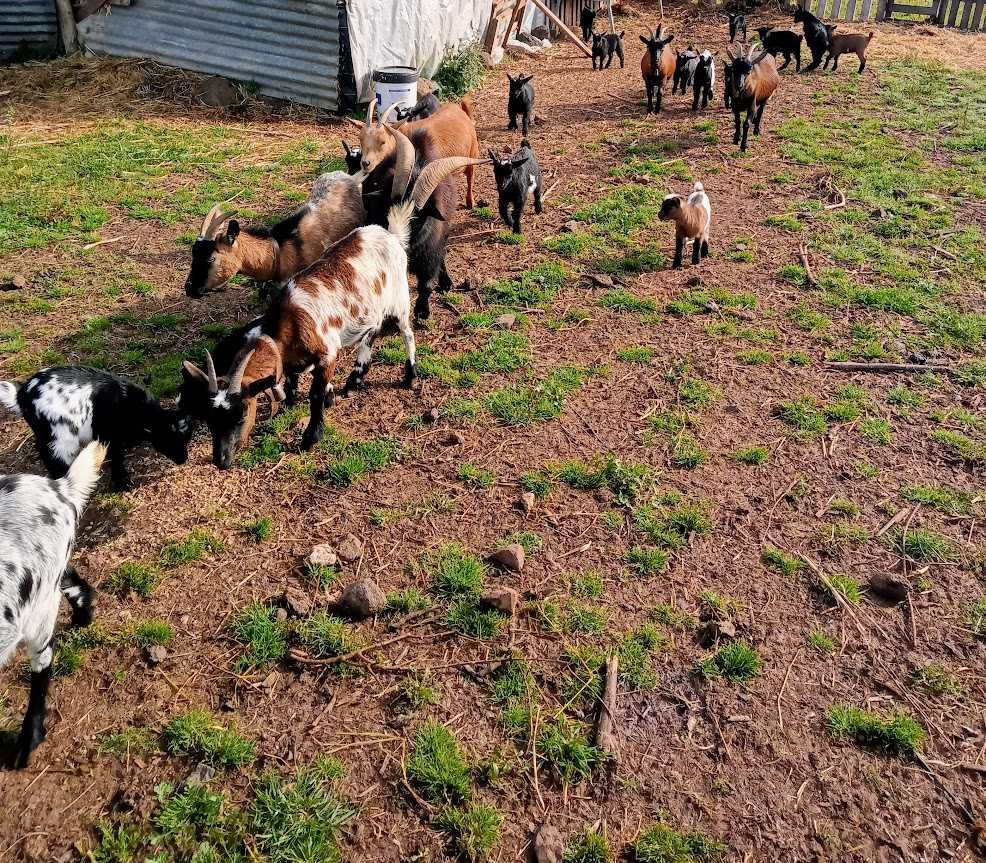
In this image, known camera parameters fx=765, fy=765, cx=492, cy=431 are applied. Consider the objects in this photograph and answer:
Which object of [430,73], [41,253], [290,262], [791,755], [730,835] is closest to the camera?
[730,835]

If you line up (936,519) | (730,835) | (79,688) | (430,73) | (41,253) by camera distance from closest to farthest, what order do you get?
(730,835) < (79,688) < (936,519) < (41,253) < (430,73)

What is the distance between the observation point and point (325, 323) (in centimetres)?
545

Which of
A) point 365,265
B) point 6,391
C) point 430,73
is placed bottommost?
point 6,391

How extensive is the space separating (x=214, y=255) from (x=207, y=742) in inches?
166

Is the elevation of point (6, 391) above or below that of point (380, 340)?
above

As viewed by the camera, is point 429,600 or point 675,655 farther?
point 429,600

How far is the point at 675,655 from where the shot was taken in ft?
13.5

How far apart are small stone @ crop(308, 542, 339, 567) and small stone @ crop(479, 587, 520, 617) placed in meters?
0.99

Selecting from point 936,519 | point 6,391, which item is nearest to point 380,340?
point 6,391

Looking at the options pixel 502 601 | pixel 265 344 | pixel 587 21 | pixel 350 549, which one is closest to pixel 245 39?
pixel 587 21

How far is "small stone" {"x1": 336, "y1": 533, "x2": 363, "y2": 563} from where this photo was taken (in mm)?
4699

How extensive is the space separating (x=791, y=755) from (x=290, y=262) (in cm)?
553

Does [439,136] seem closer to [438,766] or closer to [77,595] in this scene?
[77,595]

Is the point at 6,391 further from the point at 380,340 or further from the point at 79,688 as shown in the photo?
the point at 380,340
